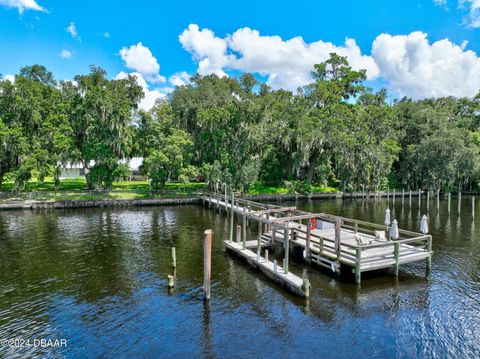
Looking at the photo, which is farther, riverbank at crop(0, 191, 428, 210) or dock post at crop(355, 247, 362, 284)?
riverbank at crop(0, 191, 428, 210)

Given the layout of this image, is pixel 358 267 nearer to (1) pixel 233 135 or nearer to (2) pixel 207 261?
(2) pixel 207 261

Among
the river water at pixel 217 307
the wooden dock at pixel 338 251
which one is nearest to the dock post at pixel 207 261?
the river water at pixel 217 307

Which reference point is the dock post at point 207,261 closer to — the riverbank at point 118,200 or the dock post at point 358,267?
the dock post at point 358,267

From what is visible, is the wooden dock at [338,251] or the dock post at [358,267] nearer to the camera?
the dock post at [358,267]

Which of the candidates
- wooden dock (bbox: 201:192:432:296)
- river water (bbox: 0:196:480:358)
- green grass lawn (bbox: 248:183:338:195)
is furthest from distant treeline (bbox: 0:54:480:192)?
wooden dock (bbox: 201:192:432:296)

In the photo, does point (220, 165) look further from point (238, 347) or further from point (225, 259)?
point (238, 347)

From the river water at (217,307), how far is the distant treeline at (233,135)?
22.3 meters

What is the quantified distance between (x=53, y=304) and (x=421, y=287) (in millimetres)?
15697

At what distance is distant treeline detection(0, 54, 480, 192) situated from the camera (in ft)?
136

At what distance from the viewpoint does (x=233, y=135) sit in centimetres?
4828

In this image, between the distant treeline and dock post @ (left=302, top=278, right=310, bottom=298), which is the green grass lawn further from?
dock post @ (left=302, top=278, right=310, bottom=298)

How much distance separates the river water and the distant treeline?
22.3 metres

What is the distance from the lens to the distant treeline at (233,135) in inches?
1630

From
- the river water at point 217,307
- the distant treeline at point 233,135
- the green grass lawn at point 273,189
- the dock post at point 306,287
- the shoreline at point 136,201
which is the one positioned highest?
the distant treeline at point 233,135
